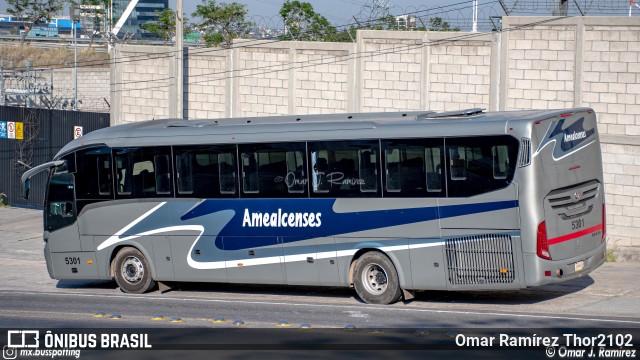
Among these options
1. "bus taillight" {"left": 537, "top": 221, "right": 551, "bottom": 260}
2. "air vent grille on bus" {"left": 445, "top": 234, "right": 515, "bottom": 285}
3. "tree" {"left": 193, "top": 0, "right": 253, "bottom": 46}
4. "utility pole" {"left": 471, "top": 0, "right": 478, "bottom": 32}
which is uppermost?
"tree" {"left": 193, "top": 0, "right": 253, "bottom": 46}

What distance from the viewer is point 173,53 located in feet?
95.2

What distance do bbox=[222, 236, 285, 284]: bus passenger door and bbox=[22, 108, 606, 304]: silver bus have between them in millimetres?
28

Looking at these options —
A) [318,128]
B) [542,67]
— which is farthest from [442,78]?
[318,128]

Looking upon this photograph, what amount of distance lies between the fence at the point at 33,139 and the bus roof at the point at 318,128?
13284 millimetres

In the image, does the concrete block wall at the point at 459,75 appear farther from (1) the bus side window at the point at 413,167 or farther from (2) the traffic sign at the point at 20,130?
(2) the traffic sign at the point at 20,130

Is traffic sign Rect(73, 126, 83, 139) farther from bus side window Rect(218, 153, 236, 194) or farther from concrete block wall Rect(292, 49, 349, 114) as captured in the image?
bus side window Rect(218, 153, 236, 194)

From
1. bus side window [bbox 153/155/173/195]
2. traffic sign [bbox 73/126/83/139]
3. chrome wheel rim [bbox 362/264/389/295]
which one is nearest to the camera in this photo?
chrome wheel rim [bbox 362/264/389/295]

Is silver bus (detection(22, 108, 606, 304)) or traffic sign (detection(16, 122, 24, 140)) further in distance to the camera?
traffic sign (detection(16, 122, 24, 140))

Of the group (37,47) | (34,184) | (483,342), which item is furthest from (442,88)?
(37,47)

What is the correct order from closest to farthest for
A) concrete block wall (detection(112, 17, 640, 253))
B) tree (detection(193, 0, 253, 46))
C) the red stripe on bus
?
the red stripe on bus, concrete block wall (detection(112, 17, 640, 253)), tree (detection(193, 0, 253, 46))

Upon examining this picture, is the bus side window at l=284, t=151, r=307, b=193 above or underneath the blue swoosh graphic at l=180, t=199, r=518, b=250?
above

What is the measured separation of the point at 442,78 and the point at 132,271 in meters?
10.1

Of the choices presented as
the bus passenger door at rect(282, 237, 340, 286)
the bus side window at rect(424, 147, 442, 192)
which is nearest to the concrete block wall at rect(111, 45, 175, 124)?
the bus passenger door at rect(282, 237, 340, 286)

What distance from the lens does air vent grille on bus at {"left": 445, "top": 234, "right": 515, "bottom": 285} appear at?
14.6 m
